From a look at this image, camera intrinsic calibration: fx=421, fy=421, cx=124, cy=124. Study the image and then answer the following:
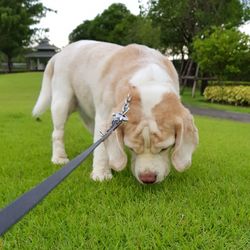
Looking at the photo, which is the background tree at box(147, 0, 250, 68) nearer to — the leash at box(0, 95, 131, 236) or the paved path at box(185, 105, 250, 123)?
the paved path at box(185, 105, 250, 123)

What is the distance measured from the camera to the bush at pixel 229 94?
64.7 feet

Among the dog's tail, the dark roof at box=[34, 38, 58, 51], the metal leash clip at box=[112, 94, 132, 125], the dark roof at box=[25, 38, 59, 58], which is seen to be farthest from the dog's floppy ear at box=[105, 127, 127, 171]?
the dark roof at box=[34, 38, 58, 51]

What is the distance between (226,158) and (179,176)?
1437mm

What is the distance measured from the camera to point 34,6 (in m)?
50.0

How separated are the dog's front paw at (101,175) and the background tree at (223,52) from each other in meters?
18.3

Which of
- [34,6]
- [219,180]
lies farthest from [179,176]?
[34,6]

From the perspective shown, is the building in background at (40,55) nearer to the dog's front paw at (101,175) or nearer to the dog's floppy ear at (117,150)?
the dog's front paw at (101,175)

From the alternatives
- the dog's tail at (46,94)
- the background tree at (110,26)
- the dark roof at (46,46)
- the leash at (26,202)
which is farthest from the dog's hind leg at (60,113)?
the dark roof at (46,46)

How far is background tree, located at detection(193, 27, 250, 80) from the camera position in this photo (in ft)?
69.1

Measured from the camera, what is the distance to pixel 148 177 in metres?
3.01

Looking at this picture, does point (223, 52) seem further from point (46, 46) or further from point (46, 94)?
point (46, 46)

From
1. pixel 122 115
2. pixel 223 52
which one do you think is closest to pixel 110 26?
pixel 223 52

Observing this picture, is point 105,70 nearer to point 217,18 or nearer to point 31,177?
point 31,177

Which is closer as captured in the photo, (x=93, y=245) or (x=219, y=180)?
(x=93, y=245)
